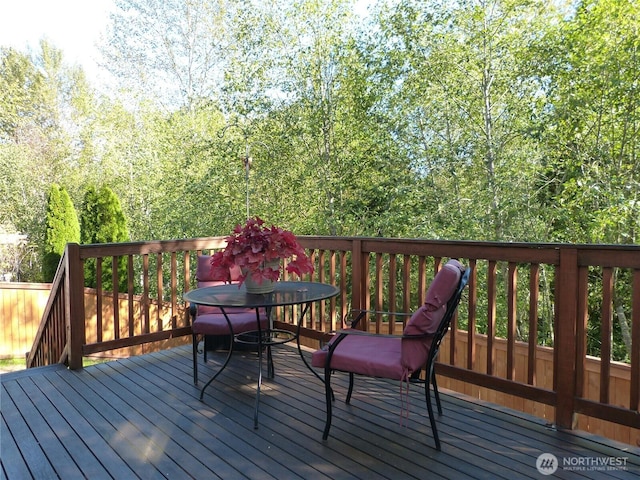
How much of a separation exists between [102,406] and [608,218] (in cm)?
584

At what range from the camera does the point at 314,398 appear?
3092 millimetres

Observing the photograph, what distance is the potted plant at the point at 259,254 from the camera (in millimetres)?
3010

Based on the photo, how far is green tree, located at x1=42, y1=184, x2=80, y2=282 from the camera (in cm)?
1002

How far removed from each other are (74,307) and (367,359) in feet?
8.69

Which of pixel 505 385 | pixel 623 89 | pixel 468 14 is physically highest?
pixel 468 14

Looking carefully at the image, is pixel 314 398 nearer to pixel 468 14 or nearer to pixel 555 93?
pixel 555 93

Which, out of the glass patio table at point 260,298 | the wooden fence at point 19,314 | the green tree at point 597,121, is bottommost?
the wooden fence at point 19,314

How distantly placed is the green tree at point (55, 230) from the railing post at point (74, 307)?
7211mm

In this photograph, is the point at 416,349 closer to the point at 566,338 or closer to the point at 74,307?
the point at 566,338

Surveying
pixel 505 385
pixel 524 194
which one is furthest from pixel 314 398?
pixel 524 194
